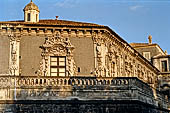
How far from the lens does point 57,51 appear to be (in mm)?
25062

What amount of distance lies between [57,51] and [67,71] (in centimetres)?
175

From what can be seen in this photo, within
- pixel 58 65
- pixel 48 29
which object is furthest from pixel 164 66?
pixel 48 29

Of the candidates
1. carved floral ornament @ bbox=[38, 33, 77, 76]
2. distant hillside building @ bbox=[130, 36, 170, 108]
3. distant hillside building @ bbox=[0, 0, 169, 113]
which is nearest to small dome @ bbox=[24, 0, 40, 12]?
distant hillside building @ bbox=[0, 0, 169, 113]

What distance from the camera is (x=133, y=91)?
20938 mm

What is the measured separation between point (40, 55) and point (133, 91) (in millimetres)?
7786

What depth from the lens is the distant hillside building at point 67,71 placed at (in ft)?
66.3

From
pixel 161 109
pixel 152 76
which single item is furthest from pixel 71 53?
pixel 152 76

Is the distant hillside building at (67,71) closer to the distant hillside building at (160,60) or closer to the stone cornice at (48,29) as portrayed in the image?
the stone cornice at (48,29)

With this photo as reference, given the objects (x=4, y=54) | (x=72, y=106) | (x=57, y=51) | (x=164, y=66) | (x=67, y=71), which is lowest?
(x=72, y=106)

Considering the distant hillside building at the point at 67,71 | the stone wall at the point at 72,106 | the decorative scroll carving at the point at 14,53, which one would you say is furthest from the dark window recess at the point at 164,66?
the decorative scroll carving at the point at 14,53

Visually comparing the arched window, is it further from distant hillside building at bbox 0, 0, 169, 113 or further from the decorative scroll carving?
the decorative scroll carving

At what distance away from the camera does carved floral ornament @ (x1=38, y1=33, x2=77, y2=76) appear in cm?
2455

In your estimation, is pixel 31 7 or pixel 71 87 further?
pixel 31 7

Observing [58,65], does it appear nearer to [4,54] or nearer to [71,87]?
[4,54]
